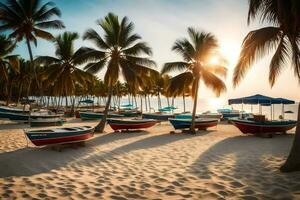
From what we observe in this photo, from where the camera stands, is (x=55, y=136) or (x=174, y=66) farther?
(x=174, y=66)

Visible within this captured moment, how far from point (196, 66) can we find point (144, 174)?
12547 millimetres

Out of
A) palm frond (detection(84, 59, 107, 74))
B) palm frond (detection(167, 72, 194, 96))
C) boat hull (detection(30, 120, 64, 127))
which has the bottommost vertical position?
boat hull (detection(30, 120, 64, 127))

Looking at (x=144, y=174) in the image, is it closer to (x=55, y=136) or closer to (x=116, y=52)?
(x=55, y=136)

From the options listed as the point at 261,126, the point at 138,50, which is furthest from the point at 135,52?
the point at 261,126

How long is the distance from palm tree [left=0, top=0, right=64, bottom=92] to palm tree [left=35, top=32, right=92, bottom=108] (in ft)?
10.6

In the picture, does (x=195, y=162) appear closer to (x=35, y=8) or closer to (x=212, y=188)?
(x=212, y=188)

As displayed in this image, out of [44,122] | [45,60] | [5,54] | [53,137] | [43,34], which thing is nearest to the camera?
[53,137]

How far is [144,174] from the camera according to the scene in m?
8.19

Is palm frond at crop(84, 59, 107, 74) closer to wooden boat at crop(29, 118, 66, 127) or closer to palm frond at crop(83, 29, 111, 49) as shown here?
palm frond at crop(83, 29, 111, 49)

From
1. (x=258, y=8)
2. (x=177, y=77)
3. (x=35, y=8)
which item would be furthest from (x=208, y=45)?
(x=35, y=8)

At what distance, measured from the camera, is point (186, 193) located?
254 inches

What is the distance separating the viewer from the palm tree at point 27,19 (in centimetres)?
2231

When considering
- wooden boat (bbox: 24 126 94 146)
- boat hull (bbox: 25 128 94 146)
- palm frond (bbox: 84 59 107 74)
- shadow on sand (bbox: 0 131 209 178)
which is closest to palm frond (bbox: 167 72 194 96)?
palm frond (bbox: 84 59 107 74)

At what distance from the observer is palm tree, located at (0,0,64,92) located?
73.2 feet
